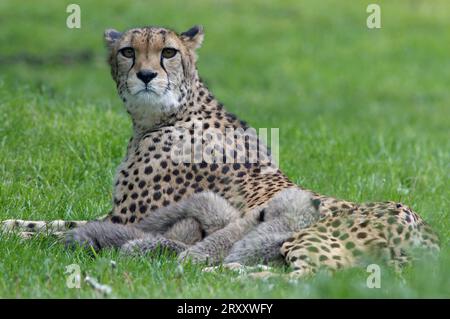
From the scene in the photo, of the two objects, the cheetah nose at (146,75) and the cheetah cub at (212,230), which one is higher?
the cheetah nose at (146,75)

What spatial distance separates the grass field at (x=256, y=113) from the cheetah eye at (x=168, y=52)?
4.50 feet

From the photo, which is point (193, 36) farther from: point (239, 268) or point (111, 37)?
point (239, 268)

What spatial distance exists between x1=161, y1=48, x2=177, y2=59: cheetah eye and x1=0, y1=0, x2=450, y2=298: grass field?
137cm

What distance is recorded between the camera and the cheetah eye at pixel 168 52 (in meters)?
7.55

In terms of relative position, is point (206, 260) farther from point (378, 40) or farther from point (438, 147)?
point (378, 40)

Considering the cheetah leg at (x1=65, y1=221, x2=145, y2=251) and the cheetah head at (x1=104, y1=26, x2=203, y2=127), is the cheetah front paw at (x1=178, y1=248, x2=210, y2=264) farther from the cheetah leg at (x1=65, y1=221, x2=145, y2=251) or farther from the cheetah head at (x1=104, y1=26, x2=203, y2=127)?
Answer: the cheetah head at (x1=104, y1=26, x2=203, y2=127)

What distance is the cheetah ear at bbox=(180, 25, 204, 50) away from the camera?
26.0 feet

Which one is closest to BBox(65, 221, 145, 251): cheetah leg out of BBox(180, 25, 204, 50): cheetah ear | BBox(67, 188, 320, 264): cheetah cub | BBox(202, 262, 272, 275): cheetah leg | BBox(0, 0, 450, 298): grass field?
BBox(67, 188, 320, 264): cheetah cub

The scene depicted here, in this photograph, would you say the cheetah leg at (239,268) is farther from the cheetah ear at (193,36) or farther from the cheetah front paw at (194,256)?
the cheetah ear at (193,36)

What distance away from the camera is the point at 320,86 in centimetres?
1781

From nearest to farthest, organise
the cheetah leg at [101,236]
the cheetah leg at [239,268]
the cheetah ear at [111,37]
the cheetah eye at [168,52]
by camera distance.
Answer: the cheetah leg at [239,268], the cheetah leg at [101,236], the cheetah eye at [168,52], the cheetah ear at [111,37]

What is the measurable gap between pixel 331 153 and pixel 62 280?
4.75 m

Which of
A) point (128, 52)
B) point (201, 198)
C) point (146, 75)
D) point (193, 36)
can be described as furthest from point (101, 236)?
point (193, 36)

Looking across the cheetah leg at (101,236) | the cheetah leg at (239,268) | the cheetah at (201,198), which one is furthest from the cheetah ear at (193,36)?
the cheetah leg at (239,268)
